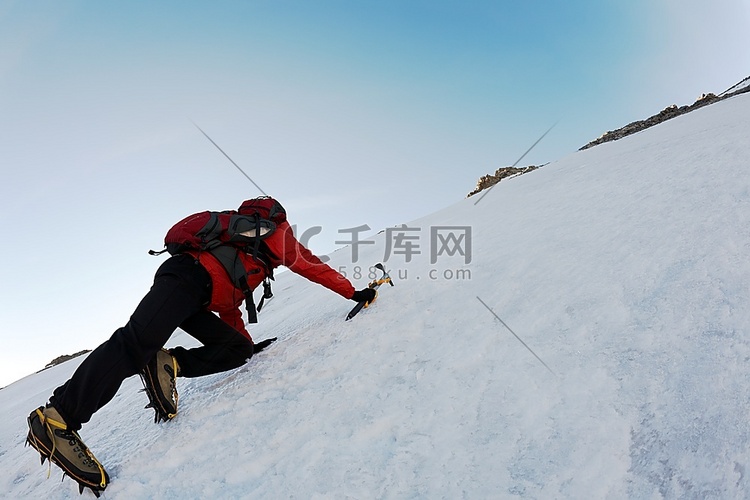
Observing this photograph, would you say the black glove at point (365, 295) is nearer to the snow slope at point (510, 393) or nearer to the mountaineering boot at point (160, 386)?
the snow slope at point (510, 393)

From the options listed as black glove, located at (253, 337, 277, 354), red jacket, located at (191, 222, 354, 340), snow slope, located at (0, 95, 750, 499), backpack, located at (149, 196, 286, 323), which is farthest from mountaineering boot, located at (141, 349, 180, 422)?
black glove, located at (253, 337, 277, 354)

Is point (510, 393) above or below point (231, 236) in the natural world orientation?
below

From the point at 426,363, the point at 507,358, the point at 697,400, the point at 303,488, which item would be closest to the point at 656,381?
the point at 697,400

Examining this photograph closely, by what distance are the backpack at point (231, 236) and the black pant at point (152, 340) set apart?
0.13 meters

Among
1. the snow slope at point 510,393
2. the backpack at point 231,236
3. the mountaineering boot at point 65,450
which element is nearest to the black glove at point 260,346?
the snow slope at point 510,393

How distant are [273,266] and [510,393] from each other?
1.89 meters

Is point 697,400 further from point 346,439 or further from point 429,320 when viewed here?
point 429,320

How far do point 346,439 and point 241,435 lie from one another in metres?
0.69

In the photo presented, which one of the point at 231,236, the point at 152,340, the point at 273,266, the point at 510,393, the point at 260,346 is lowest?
the point at 510,393

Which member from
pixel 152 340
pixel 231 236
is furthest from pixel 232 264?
pixel 152 340

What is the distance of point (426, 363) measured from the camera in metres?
2.94

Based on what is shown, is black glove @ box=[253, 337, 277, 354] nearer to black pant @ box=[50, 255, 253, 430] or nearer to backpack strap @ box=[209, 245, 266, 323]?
black pant @ box=[50, 255, 253, 430]

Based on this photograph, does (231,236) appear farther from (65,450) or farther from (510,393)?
(510,393)

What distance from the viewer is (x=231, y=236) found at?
3.10 metres
